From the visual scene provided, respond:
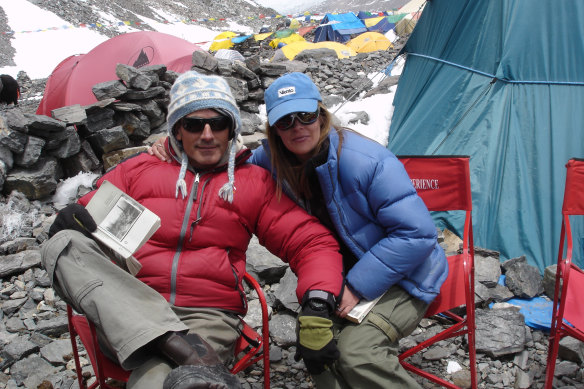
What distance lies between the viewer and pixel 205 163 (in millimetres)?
2410

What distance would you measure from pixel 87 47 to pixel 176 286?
3119cm

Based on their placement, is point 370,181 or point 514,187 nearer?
point 370,181

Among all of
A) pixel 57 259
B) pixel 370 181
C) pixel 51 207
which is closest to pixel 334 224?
pixel 370 181

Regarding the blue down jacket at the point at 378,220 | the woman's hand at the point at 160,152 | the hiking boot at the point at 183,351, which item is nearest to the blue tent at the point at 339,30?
the woman's hand at the point at 160,152

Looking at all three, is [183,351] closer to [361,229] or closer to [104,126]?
[361,229]

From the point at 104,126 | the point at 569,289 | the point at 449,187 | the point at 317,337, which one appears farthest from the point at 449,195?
the point at 104,126

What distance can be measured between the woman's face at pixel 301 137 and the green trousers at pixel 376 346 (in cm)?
85

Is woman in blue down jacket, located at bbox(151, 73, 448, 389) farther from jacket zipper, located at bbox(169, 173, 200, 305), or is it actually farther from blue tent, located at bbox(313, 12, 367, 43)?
blue tent, located at bbox(313, 12, 367, 43)

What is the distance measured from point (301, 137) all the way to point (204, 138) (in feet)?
1.67

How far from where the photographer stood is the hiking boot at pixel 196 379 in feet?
5.32

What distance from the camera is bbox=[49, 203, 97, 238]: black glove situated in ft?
6.68

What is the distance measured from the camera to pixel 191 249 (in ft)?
7.55

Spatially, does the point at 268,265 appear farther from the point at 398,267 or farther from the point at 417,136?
the point at 417,136

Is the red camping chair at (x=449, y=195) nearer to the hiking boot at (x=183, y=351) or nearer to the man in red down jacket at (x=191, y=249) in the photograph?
the man in red down jacket at (x=191, y=249)
